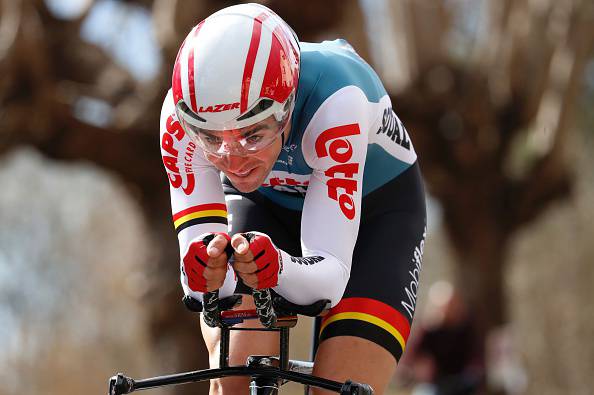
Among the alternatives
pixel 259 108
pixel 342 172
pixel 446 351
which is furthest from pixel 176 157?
pixel 446 351

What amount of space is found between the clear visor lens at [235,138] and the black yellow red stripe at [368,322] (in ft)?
2.66

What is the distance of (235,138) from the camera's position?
385cm

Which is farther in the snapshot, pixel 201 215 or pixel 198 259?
pixel 201 215

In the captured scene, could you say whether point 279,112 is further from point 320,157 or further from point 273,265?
point 273,265

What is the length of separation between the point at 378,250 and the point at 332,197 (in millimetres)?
589

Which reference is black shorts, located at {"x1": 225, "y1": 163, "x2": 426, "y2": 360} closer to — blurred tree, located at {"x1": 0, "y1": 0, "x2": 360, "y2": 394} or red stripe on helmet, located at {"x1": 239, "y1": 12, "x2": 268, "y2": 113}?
red stripe on helmet, located at {"x1": 239, "y1": 12, "x2": 268, "y2": 113}

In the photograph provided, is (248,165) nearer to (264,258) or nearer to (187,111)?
(187,111)

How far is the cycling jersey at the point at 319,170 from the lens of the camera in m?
3.99

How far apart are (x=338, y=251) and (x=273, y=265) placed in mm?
492

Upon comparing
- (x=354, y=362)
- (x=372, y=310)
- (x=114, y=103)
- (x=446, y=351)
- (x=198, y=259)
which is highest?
(x=114, y=103)

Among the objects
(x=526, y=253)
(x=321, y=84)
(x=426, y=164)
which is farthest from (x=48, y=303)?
(x=321, y=84)

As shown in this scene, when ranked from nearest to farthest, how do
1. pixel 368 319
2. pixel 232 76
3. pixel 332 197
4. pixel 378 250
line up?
pixel 232 76 < pixel 332 197 < pixel 368 319 < pixel 378 250

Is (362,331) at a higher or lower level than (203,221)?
lower

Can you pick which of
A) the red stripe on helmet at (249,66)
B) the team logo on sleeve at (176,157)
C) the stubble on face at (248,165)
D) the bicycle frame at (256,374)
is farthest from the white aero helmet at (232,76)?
the bicycle frame at (256,374)
